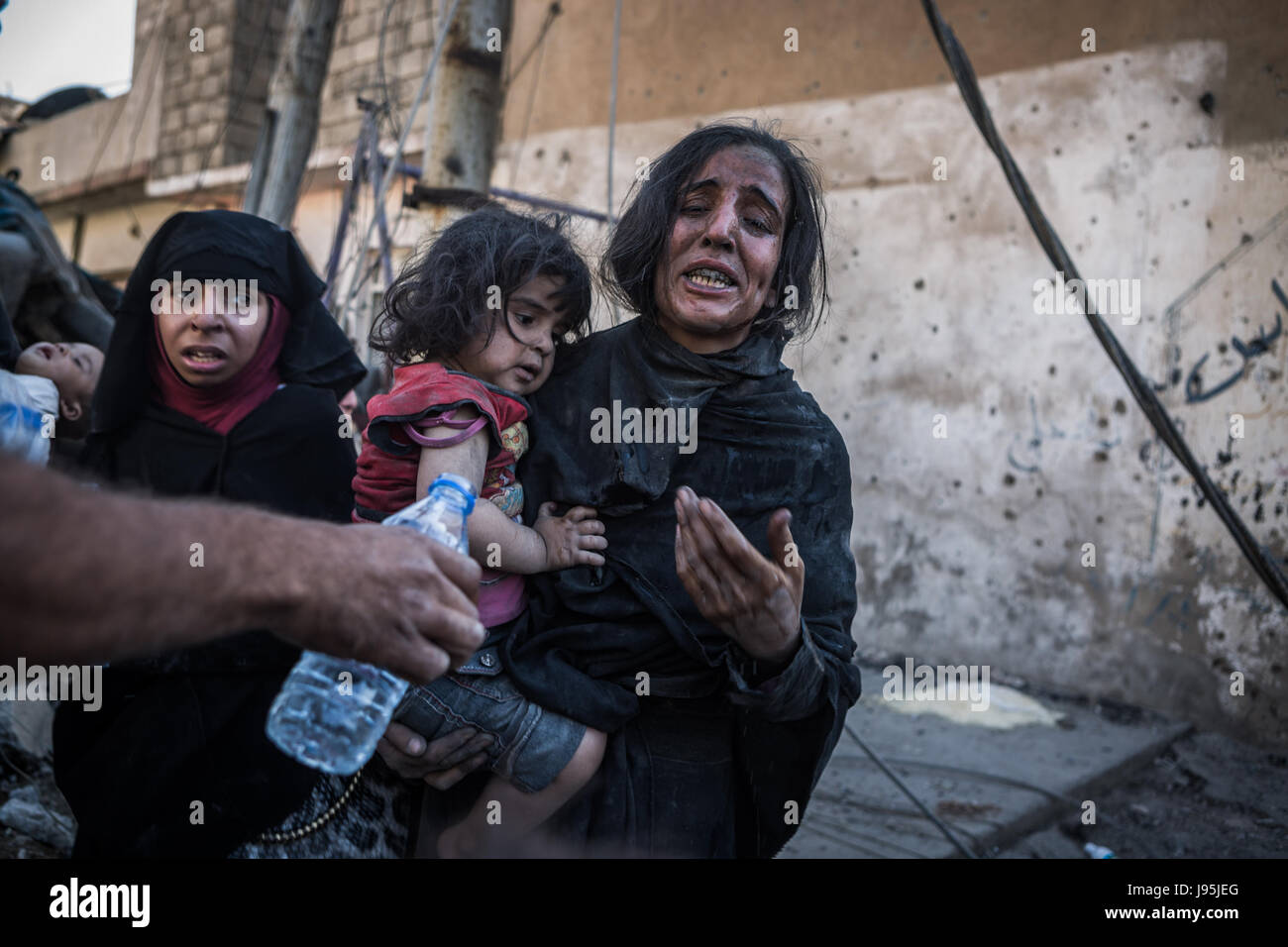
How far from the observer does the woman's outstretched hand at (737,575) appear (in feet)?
5.26

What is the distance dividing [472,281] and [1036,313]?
15.4 feet

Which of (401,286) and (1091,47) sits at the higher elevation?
(1091,47)

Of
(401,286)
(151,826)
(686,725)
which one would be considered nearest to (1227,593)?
(686,725)

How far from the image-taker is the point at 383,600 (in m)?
1.20

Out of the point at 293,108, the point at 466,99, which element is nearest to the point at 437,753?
the point at 466,99

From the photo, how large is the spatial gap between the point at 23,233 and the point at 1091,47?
5.57m

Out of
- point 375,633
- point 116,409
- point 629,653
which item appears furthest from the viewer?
point 116,409

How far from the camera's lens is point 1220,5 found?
513 cm

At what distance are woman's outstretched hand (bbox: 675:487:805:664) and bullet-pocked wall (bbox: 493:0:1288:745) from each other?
433 cm

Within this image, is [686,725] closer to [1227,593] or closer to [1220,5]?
[1227,593]

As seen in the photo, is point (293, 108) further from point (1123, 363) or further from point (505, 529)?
point (1123, 363)

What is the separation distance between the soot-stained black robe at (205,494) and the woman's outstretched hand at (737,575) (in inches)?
42.1

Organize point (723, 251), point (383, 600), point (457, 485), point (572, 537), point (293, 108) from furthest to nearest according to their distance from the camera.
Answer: point (293, 108)
point (723, 251)
point (572, 537)
point (457, 485)
point (383, 600)

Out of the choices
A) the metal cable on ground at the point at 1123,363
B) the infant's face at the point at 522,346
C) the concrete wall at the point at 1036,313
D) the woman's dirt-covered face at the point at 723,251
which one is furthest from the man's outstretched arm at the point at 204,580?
the concrete wall at the point at 1036,313
